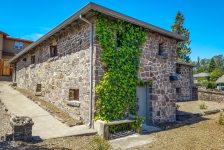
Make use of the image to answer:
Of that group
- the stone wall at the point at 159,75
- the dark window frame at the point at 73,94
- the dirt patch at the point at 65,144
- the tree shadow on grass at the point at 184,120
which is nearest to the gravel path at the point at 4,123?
the dirt patch at the point at 65,144

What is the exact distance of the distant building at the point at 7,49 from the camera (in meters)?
27.8

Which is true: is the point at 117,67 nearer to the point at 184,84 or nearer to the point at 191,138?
the point at 191,138

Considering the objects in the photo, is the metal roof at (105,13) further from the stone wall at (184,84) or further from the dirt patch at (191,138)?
the stone wall at (184,84)

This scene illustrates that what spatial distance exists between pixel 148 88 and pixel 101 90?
10.9 feet

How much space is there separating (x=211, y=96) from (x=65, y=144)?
2096cm

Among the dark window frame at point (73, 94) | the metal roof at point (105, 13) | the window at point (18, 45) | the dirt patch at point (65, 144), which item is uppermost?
the window at point (18, 45)

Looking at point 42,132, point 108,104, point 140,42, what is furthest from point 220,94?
point 42,132

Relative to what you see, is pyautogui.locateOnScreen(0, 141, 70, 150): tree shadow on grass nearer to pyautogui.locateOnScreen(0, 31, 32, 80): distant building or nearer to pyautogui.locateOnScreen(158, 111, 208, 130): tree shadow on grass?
pyautogui.locateOnScreen(158, 111, 208, 130): tree shadow on grass

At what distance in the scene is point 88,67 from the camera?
9.95 metres

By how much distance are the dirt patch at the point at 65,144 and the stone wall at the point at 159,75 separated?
15.1 ft

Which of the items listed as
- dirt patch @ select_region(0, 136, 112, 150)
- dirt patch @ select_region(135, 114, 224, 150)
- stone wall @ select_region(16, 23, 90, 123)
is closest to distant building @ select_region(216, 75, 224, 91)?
dirt patch @ select_region(135, 114, 224, 150)

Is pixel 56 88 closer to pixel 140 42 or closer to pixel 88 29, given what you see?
pixel 88 29

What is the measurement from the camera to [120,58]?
404 inches

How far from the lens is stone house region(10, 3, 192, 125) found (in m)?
9.72
